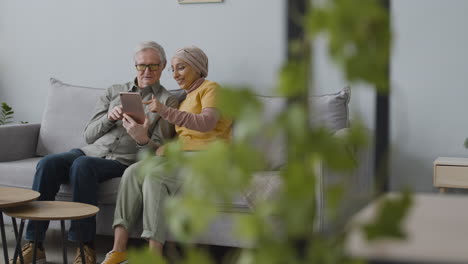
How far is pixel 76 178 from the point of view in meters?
3.26

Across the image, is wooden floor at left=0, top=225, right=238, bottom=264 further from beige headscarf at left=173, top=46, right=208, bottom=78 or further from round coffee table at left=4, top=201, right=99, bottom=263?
beige headscarf at left=173, top=46, right=208, bottom=78

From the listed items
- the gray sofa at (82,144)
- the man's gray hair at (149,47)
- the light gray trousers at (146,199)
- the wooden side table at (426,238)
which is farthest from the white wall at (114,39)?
the wooden side table at (426,238)

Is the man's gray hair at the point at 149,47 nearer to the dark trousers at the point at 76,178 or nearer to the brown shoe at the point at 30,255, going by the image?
the dark trousers at the point at 76,178

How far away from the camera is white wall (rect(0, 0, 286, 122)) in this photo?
3893 millimetres

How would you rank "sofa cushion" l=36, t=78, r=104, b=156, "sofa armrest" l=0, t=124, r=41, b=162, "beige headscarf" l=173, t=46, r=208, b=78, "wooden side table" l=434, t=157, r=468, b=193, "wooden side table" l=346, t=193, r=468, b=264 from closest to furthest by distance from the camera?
"wooden side table" l=346, t=193, r=468, b=264, "wooden side table" l=434, t=157, r=468, b=193, "beige headscarf" l=173, t=46, r=208, b=78, "sofa armrest" l=0, t=124, r=41, b=162, "sofa cushion" l=36, t=78, r=104, b=156

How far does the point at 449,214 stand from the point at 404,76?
2.71 meters

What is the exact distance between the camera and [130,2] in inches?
166

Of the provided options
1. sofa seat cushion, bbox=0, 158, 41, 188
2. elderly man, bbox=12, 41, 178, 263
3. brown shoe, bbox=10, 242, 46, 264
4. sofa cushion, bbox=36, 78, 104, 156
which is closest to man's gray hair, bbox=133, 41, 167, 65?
elderly man, bbox=12, 41, 178, 263

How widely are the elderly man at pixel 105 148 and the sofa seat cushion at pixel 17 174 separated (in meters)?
0.25

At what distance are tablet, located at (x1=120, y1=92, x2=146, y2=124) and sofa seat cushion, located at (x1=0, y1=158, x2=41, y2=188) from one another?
0.63m

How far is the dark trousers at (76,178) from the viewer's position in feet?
10.6

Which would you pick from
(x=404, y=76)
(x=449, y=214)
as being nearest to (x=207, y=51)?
(x=404, y=76)

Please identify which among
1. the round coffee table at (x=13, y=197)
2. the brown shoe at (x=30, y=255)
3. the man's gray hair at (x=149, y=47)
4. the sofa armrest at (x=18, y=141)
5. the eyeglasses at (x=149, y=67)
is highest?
the man's gray hair at (x=149, y=47)

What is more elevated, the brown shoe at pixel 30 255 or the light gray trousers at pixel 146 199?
the light gray trousers at pixel 146 199
